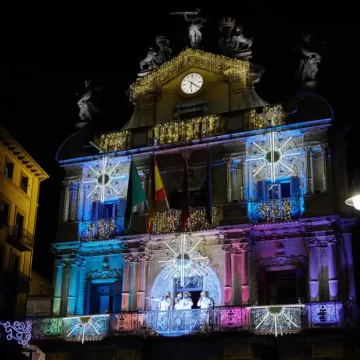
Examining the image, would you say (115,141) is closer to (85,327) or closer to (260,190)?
(260,190)

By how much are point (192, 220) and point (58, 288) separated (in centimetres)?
731

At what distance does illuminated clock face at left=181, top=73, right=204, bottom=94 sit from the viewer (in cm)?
3519

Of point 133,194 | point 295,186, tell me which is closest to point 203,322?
point 133,194

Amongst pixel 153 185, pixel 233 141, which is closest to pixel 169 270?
pixel 153 185

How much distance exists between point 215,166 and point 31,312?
38.6 feet

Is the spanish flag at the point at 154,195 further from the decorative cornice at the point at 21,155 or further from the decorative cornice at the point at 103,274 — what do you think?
the decorative cornice at the point at 21,155

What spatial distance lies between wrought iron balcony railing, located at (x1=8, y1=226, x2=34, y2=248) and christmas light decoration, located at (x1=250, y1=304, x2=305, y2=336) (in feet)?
57.5

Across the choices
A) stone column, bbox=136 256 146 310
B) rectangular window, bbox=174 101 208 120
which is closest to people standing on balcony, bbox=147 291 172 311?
stone column, bbox=136 256 146 310

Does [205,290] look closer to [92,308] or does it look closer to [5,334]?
[92,308]

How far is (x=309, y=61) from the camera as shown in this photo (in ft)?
107

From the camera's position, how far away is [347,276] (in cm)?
2969

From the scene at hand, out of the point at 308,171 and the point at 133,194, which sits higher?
the point at 308,171

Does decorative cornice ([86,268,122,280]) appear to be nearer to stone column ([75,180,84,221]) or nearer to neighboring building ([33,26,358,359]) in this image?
neighboring building ([33,26,358,359])

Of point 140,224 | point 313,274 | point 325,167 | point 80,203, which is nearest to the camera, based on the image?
point 313,274
